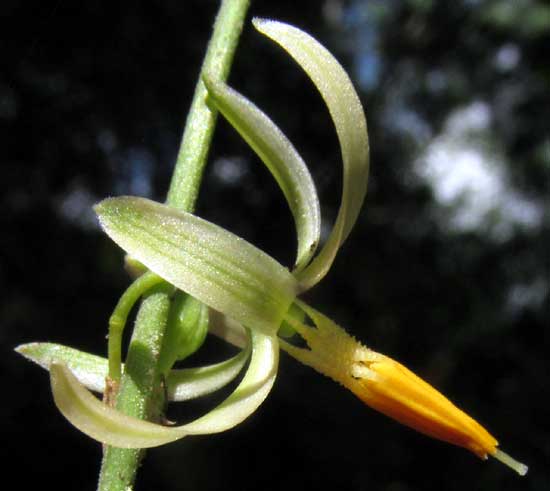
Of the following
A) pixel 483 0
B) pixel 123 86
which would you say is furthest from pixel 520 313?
pixel 123 86

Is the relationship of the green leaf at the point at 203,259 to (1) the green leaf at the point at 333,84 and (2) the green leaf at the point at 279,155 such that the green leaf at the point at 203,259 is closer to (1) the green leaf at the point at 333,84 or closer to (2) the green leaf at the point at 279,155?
(2) the green leaf at the point at 279,155

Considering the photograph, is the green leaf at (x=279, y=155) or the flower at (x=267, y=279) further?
the green leaf at (x=279, y=155)

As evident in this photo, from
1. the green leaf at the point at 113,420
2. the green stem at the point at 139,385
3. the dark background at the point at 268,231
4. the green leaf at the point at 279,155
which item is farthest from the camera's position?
the dark background at the point at 268,231

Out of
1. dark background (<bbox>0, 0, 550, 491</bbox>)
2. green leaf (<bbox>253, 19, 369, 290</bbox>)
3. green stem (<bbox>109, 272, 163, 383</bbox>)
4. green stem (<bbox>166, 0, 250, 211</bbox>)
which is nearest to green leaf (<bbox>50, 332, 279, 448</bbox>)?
green stem (<bbox>109, 272, 163, 383</bbox>)

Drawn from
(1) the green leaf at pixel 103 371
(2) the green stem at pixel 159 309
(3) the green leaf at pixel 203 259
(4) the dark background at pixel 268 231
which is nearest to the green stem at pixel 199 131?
(2) the green stem at pixel 159 309

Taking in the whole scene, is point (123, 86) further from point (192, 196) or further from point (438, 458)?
point (192, 196)

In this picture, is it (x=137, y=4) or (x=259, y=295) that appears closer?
(x=259, y=295)

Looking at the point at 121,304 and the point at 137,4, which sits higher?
the point at 137,4
